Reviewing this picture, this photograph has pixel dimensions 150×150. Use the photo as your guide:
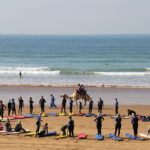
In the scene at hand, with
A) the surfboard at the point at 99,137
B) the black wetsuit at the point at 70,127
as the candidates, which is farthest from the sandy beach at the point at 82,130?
the black wetsuit at the point at 70,127

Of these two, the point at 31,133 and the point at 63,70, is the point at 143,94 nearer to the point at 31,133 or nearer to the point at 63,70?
the point at 31,133

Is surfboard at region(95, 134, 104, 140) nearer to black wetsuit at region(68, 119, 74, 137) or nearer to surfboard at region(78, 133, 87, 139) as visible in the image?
surfboard at region(78, 133, 87, 139)

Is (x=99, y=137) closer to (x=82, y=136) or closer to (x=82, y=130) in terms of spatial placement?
(x=82, y=136)

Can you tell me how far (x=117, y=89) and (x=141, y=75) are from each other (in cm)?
1311

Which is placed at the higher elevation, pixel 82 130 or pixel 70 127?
pixel 70 127

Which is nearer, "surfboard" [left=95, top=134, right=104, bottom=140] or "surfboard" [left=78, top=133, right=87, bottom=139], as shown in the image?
"surfboard" [left=95, top=134, right=104, bottom=140]

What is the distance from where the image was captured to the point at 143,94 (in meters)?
31.2

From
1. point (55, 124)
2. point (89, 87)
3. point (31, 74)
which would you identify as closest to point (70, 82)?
point (89, 87)

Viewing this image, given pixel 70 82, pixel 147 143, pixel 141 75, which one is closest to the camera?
pixel 147 143

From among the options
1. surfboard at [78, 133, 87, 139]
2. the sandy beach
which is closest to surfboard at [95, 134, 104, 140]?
the sandy beach

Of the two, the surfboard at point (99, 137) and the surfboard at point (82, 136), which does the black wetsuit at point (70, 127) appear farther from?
the surfboard at point (99, 137)

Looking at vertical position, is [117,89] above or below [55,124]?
above

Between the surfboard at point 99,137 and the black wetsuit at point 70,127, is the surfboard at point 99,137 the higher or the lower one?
the lower one

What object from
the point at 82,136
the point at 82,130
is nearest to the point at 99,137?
the point at 82,136
